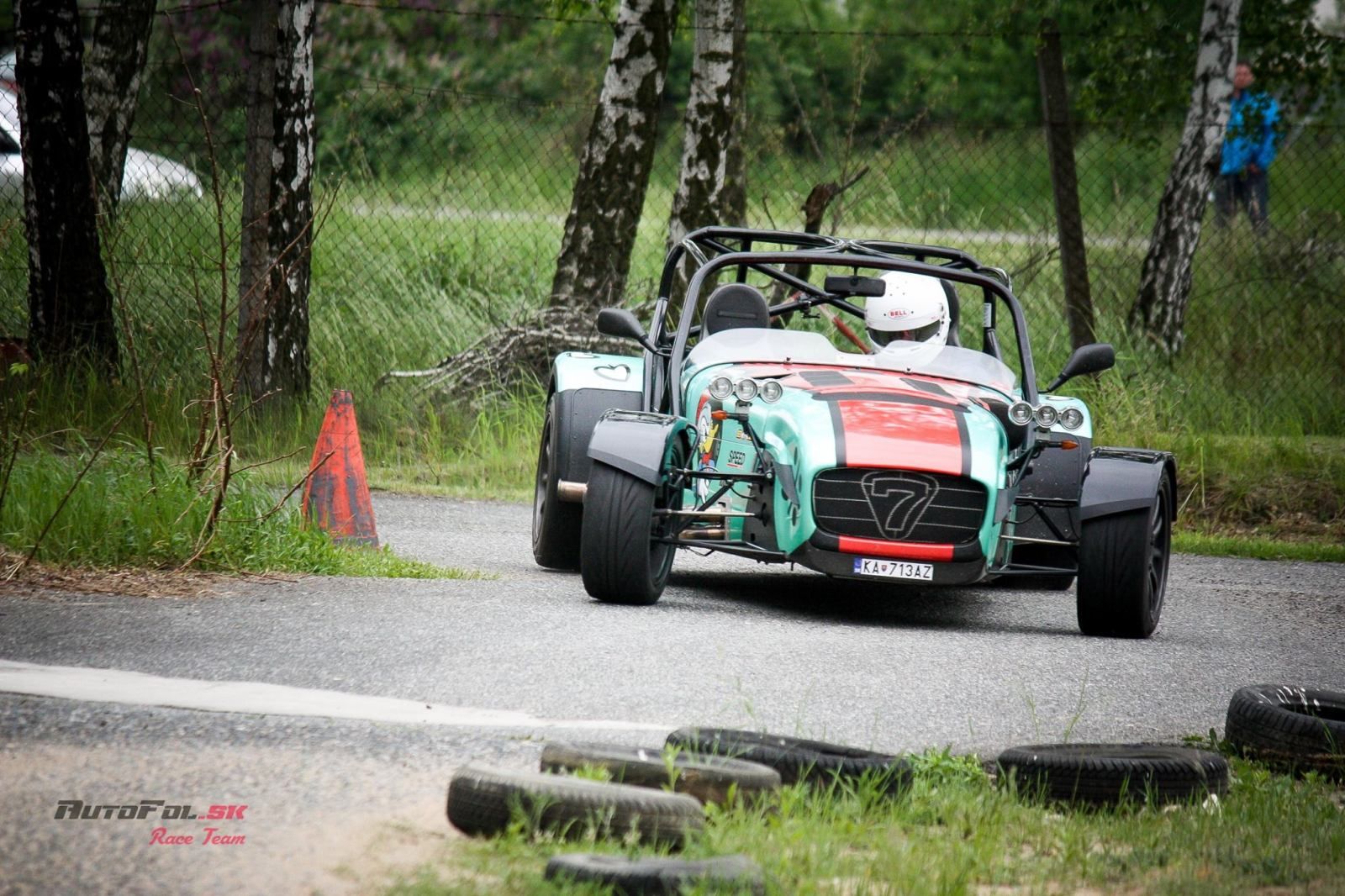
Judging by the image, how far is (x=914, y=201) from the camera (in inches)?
678

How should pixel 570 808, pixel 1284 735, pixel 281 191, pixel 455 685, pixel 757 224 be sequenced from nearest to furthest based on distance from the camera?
1. pixel 570 808
2. pixel 1284 735
3. pixel 455 685
4. pixel 281 191
5. pixel 757 224

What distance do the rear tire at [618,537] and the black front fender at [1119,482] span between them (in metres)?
1.89

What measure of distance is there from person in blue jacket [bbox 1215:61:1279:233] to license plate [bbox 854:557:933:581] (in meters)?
9.54

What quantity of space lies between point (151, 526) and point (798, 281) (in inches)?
140

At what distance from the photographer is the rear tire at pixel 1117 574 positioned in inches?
290

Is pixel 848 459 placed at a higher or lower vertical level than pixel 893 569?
higher

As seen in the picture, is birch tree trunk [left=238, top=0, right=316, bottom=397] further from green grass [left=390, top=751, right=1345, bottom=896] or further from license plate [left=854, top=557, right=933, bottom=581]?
green grass [left=390, top=751, right=1345, bottom=896]

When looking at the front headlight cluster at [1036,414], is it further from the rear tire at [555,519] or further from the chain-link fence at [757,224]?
the chain-link fence at [757,224]

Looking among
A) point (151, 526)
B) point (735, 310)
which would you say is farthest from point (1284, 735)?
point (151, 526)

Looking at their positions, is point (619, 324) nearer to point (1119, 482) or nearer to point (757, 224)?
point (1119, 482)

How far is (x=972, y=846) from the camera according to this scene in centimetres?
414

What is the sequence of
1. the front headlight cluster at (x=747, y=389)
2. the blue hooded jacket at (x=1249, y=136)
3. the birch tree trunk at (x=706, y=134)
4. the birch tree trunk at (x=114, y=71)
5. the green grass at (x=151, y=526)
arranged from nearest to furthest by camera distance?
1. the green grass at (x=151, y=526)
2. the front headlight cluster at (x=747, y=389)
3. the birch tree trunk at (x=706, y=134)
4. the birch tree trunk at (x=114, y=71)
5. the blue hooded jacket at (x=1249, y=136)

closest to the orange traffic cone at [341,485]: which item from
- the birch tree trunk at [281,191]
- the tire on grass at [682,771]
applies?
the birch tree trunk at [281,191]

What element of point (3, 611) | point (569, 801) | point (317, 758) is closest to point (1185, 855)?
point (569, 801)
